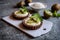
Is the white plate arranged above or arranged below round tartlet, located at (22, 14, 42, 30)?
below

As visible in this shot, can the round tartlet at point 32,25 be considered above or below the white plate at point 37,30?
above

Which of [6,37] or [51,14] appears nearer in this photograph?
[6,37]

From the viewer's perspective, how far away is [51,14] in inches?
37.3

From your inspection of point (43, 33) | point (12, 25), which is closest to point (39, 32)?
point (43, 33)

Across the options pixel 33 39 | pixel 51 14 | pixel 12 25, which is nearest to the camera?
pixel 33 39

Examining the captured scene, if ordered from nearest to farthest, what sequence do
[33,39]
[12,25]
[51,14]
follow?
[33,39] < [12,25] < [51,14]

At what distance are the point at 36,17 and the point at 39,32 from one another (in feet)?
0.38

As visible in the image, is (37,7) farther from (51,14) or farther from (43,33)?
(43,33)

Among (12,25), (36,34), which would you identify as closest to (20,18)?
(12,25)

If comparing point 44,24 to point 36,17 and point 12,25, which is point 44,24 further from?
point 12,25

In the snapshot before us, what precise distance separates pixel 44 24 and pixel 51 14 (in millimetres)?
136

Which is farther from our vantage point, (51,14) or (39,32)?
(51,14)

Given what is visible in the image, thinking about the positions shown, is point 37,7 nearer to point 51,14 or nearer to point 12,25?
point 51,14

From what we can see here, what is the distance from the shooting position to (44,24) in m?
0.84
